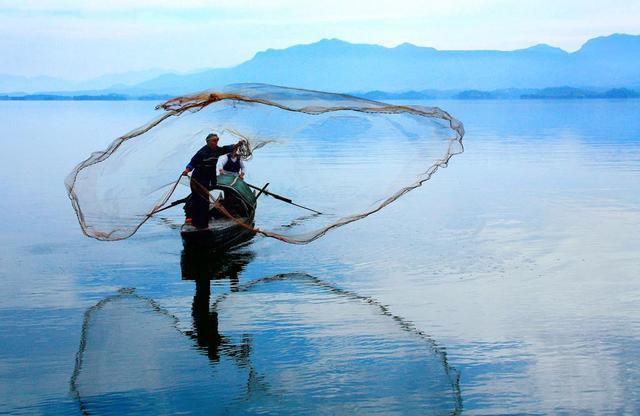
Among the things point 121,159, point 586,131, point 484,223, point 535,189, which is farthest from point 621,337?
point 586,131

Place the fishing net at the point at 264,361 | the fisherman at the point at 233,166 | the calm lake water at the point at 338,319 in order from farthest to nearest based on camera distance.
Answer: the fisherman at the point at 233,166 < the calm lake water at the point at 338,319 < the fishing net at the point at 264,361

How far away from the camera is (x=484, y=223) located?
28172 millimetres

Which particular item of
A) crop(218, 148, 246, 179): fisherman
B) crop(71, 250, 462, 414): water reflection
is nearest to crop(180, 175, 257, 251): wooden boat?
crop(218, 148, 246, 179): fisherman

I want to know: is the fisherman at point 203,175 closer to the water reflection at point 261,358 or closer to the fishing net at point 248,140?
the fishing net at point 248,140

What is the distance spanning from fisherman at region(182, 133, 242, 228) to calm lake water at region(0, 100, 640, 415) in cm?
89

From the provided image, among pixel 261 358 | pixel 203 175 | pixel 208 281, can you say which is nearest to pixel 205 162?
pixel 203 175

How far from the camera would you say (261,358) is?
13969 mm

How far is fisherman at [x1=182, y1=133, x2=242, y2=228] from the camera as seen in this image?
20.6 metres

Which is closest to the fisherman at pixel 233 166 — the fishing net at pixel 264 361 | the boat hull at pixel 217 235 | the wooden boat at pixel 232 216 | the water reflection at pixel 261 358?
the wooden boat at pixel 232 216

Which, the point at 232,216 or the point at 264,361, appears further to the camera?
the point at 232,216

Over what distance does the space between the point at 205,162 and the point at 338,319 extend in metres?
5.82

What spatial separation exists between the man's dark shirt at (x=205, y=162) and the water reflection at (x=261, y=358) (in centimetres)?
310

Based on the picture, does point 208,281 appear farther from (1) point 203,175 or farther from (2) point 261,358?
(2) point 261,358

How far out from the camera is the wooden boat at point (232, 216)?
2162 centimetres
